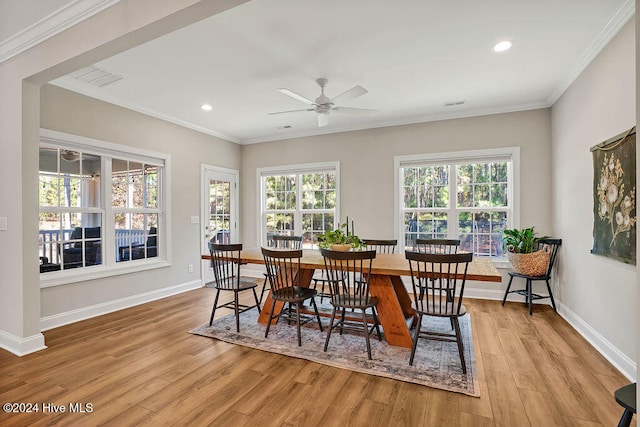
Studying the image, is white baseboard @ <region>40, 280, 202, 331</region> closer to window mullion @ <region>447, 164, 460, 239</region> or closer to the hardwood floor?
the hardwood floor

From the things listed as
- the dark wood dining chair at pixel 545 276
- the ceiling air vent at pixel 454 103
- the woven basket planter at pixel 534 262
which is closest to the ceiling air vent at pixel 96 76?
the ceiling air vent at pixel 454 103

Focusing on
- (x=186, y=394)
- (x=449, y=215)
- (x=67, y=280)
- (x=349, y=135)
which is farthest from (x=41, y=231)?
(x=449, y=215)

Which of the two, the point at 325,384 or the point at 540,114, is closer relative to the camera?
the point at 325,384

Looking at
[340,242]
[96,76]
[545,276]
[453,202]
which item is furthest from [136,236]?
[545,276]

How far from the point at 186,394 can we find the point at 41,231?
2.72 m

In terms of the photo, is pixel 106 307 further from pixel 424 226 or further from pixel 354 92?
pixel 424 226

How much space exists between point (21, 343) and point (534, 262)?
17.5ft

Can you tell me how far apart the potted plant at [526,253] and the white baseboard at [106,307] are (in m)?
4.73

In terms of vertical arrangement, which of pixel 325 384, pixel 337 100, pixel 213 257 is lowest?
pixel 325 384

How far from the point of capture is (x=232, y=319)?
12.1ft

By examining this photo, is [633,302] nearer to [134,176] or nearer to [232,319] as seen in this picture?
[232,319]

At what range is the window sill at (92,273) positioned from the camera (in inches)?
136

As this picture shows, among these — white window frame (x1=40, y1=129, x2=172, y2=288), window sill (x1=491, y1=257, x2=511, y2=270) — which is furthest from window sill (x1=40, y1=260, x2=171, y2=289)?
window sill (x1=491, y1=257, x2=511, y2=270)

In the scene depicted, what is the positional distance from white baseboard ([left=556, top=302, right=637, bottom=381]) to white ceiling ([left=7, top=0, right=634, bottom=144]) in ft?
8.45
